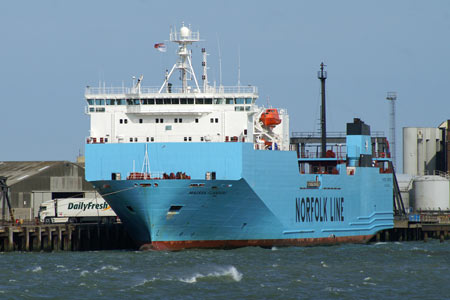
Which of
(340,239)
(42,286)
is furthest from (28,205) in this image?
(42,286)

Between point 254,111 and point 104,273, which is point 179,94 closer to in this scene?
point 254,111

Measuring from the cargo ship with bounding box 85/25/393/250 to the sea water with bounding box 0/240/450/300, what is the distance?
1416mm

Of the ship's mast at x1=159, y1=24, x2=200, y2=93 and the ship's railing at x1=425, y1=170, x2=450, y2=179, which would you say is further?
the ship's railing at x1=425, y1=170, x2=450, y2=179

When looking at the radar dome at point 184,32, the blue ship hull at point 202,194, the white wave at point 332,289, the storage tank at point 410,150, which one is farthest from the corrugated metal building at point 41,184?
the white wave at point 332,289

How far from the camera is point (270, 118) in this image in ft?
189

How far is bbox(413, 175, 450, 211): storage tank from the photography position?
7800cm

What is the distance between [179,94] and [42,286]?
16.5m

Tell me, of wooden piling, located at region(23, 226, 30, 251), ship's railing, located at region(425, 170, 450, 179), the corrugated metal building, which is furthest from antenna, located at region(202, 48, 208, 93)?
ship's railing, located at region(425, 170, 450, 179)

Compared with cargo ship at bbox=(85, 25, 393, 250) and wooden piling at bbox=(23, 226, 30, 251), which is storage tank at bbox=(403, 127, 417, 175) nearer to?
cargo ship at bbox=(85, 25, 393, 250)

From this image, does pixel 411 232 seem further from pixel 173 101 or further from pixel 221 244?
pixel 173 101

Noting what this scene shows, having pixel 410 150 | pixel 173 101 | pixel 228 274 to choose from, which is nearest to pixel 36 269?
pixel 228 274

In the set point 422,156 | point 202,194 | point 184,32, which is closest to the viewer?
point 202,194

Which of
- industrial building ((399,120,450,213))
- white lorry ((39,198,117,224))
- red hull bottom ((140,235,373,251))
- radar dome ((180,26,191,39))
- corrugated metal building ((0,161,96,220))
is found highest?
radar dome ((180,26,191,39))

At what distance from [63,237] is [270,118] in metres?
13.6
